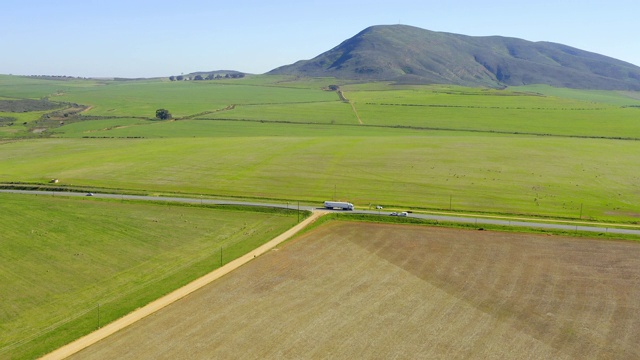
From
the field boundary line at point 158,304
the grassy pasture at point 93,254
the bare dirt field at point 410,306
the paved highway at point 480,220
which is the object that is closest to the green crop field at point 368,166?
the paved highway at point 480,220

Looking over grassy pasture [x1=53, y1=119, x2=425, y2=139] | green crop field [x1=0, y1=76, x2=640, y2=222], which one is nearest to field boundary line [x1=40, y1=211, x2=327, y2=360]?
green crop field [x1=0, y1=76, x2=640, y2=222]

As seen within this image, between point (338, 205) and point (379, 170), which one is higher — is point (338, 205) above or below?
below

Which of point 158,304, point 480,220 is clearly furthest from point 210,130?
point 158,304

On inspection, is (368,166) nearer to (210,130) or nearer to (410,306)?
(410,306)

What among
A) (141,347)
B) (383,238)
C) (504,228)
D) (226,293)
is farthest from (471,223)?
(141,347)

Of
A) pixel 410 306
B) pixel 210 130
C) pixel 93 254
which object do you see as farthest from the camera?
pixel 210 130

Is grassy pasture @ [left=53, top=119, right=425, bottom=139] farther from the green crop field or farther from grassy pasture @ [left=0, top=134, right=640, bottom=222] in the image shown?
grassy pasture @ [left=0, top=134, right=640, bottom=222]

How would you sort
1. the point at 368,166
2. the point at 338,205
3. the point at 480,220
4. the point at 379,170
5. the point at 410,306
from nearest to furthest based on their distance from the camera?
the point at 410,306 < the point at 480,220 < the point at 338,205 < the point at 379,170 < the point at 368,166

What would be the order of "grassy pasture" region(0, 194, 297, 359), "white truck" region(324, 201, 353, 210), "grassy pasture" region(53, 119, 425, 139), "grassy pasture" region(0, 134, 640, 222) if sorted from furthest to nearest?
"grassy pasture" region(53, 119, 425, 139), "grassy pasture" region(0, 134, 640, 222), "white truck" region(324, 201, 353, 210), "grassy pasture" region(0, 194, 297, 359)
